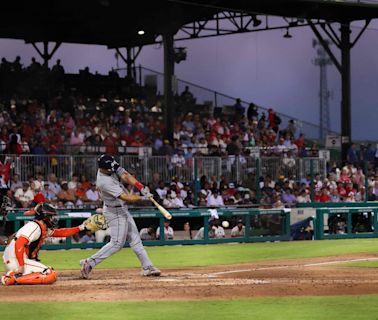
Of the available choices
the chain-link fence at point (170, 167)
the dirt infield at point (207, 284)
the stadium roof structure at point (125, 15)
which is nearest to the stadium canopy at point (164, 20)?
the stadium roof structure at point (125, 15)

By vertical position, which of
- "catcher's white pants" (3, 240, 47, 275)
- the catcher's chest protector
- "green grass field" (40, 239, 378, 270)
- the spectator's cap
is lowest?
"green grass field" (40, 239, 378, 270)

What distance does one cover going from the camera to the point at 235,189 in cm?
2541

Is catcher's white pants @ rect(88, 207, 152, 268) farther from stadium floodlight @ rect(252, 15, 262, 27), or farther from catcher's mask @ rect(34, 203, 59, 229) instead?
stadium floodlight @ rect(252, 15, 262, 27)

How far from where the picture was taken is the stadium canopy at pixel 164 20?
31.7 m

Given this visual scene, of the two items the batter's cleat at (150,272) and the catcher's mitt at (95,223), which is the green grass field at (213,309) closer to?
the catcher's mitt at (95,223)

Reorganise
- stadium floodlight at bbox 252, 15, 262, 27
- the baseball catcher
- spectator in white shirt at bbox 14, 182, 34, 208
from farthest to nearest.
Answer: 1. stadium floodlight at bbox 252, 15, 262, 27
2. spectator in white shirt at bbox 14, 182, 34, 208
3. the baseball catcher

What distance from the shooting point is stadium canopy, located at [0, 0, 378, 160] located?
3173cm

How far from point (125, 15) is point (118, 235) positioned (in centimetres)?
2461

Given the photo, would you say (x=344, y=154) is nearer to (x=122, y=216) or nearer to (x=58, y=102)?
(x=58, y=102)

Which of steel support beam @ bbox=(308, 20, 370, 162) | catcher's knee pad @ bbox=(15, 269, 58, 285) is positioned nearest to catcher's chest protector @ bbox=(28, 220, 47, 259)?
catcher's knee pad @ bbox=(15, 269, 58, 285)

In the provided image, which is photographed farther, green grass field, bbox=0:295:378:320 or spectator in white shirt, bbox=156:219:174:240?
spectator in white shirt, bbox=156:219:174:240

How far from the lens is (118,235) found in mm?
Result: 13297

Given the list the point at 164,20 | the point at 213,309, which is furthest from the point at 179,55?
the point at 213,309

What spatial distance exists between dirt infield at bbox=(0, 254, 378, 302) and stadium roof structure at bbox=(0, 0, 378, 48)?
1542cm
